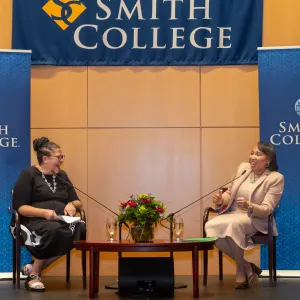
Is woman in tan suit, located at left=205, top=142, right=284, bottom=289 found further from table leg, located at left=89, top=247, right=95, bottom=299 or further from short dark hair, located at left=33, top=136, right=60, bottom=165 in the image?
short dark hair, located at left=33, top=136, right=60, bottom=165

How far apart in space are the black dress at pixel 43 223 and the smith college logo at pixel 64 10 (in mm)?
1769

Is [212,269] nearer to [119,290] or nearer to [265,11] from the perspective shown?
[119,290]

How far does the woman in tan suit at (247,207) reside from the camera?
5.70 m

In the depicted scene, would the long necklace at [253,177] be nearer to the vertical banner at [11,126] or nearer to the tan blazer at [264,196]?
the tan blazer at [264,196]

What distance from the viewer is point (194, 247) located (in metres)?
5.08

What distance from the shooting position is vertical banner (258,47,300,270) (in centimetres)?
652

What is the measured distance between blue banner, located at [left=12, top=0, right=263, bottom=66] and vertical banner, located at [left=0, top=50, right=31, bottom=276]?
384 millimetres

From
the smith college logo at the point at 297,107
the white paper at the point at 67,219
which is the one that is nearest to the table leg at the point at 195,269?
the white paper at the point at 67,219

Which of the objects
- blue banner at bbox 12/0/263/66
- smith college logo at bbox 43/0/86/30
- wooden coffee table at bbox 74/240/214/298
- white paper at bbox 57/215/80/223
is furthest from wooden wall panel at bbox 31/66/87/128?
wooden coffee table at bbox 74/240/214/298

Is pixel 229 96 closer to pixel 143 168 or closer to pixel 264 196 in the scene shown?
pixel 143 168

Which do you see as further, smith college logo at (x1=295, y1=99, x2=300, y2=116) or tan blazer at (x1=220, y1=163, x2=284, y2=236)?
smith college logo at (x1=295, y1=99, x2=300, y2=116)

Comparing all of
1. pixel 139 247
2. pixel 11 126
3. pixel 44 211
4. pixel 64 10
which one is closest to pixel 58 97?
pixel 11 126

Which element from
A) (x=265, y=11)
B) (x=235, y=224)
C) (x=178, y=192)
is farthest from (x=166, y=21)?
(x=235, y=224)

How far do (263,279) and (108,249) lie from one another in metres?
1.92
